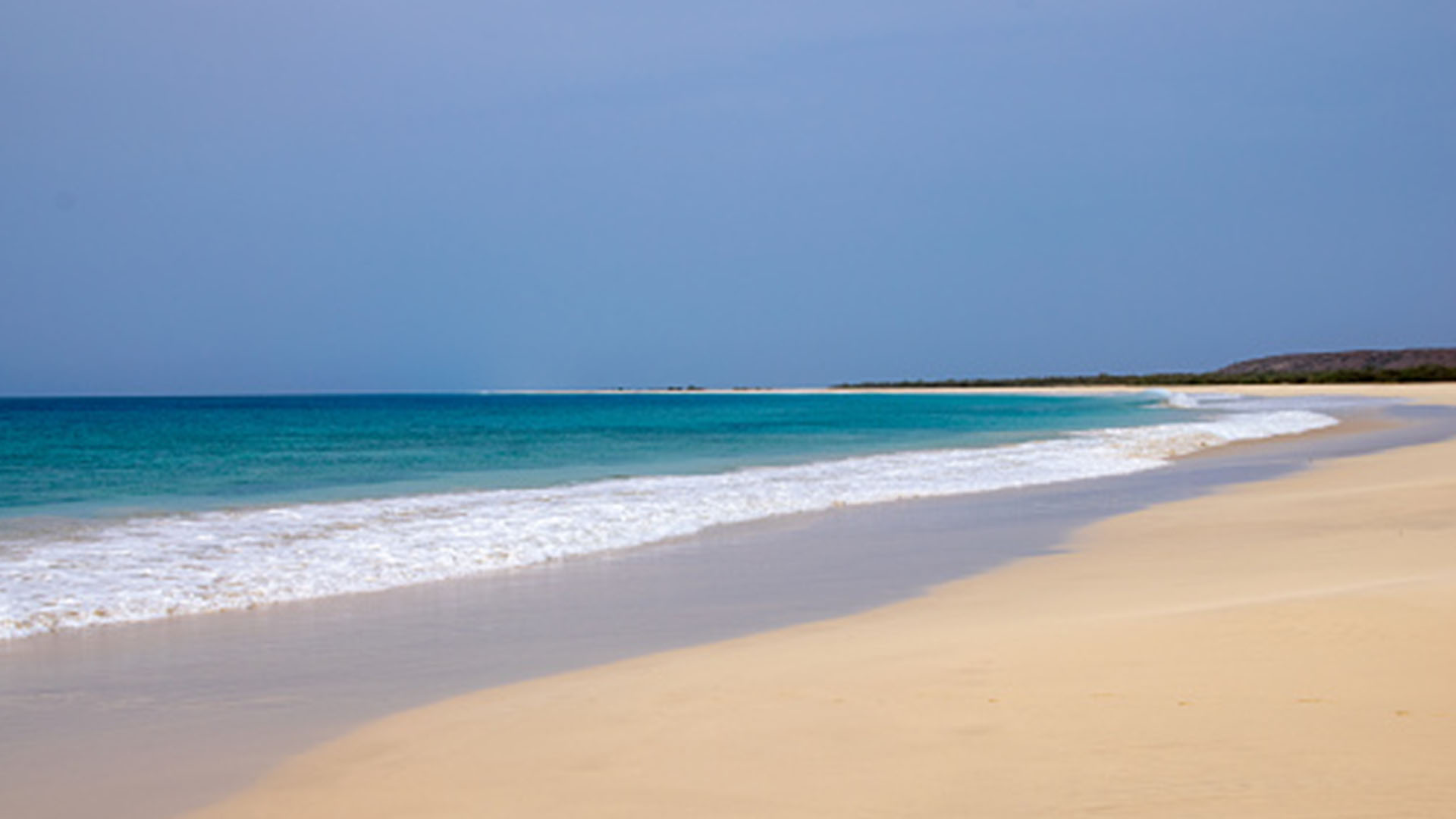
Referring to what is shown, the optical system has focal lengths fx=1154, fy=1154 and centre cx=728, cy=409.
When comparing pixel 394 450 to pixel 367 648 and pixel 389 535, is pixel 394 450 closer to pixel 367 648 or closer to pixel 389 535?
pixel 389 535

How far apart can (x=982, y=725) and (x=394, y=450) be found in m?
32.9

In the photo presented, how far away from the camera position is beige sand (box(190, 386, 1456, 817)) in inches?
169

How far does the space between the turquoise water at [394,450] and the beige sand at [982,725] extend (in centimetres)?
1467

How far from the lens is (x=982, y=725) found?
5121mm

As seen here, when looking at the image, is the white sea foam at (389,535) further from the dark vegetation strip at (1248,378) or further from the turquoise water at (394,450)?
the dark vegetation strip at (1248,378)

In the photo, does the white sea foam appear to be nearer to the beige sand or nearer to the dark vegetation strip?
the beige sand

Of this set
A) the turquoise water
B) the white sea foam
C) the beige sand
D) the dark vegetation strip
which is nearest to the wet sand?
the beige sand

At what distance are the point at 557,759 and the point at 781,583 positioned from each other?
544 centimetres

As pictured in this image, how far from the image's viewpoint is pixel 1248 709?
16.9 feet

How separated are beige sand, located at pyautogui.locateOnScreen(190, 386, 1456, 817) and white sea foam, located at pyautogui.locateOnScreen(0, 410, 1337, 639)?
4754 millimetres

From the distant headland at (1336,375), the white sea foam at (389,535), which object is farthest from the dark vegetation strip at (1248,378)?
the white sea foam at (389,535)

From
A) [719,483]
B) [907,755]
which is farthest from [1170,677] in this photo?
[719,483]

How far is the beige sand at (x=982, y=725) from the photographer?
4.29 m

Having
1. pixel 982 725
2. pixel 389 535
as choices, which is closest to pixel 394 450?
pixel 389 535
